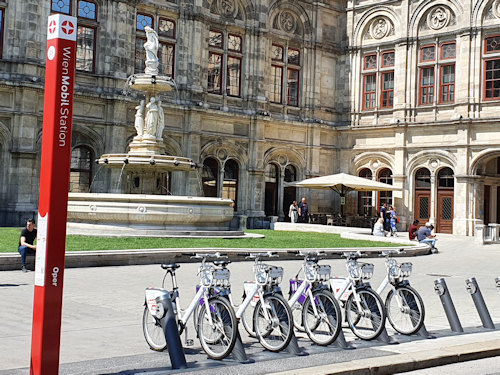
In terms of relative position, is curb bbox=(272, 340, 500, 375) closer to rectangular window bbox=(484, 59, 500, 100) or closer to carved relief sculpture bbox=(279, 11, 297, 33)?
rectangular window bbox=(484, 59, 500, 100)

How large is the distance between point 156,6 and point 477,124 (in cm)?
1604

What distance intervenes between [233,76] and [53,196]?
3066cm

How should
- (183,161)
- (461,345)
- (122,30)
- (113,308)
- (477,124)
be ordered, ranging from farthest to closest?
(477,124) → (122,30) → (183,161) → (113,308) → (461,345)

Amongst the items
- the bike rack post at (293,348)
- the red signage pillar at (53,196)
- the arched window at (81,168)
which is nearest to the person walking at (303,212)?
the arched window at (81,168)

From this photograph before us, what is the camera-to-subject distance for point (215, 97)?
34.6m

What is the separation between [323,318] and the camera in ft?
25.7

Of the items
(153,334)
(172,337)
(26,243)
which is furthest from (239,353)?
(26,243)

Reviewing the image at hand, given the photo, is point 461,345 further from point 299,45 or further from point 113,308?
point 299,45

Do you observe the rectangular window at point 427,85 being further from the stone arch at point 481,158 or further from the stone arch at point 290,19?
the stone arch at point 290,19

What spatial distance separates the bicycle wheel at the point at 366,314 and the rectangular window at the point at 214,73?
2720cm

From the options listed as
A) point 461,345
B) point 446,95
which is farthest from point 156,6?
point 461,345

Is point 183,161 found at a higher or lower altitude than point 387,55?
lower

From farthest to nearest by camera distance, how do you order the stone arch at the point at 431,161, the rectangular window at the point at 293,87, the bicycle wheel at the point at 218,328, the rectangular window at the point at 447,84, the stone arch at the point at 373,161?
the rectangular window at the point at 293,87 < the stone arch at the point at 373,161 < the rectangular window at the point at 447,84 < the stone arch at the point at 431,161 < the bicycle wheel at the point at 218,328

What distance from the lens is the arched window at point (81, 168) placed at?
101 ft
